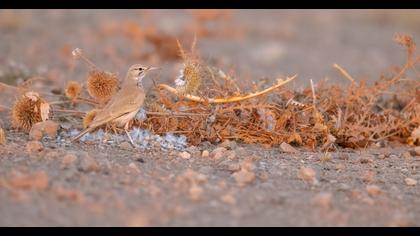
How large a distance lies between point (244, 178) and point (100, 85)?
1.76m

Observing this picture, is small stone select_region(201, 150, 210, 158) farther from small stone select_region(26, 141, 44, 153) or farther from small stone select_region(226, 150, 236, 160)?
small stone select_region(26, 141, 44, 153)

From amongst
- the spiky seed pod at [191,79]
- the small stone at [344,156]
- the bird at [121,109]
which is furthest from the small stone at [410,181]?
the bird at [121,109]

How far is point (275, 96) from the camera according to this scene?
22.3 feet

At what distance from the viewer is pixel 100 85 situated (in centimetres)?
619

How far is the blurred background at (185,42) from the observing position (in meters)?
10.9

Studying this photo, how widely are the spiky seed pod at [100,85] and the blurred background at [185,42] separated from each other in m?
2.81

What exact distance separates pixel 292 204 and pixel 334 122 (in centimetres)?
213

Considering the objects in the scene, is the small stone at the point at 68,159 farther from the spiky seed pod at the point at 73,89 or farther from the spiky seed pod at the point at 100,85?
the spiky seed pod at the point at 73,89

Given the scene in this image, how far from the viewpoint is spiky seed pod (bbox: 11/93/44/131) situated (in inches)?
245

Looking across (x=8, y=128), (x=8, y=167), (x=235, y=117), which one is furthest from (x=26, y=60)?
(x=8, y=167)

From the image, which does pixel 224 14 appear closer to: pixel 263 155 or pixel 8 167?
pixel 263 155

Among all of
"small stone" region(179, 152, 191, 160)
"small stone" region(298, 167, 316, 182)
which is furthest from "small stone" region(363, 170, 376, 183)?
"small stone" region(179, 152, 191, 160)

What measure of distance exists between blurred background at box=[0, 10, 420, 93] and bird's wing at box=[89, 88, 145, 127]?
3169mm

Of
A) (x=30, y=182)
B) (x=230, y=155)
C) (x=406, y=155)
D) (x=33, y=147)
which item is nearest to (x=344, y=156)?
(x=406, y=155)
